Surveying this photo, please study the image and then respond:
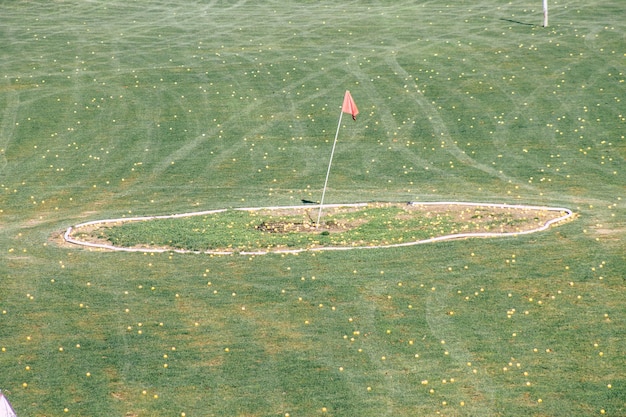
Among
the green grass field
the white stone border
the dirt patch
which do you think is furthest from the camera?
the dirt patch

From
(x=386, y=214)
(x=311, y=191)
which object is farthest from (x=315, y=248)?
(x=311, y=191)

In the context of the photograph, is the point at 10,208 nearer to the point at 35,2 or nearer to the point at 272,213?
the point at 272,213

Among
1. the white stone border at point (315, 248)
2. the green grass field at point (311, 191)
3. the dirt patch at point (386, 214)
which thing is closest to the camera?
the green grass field at point (311, 191)

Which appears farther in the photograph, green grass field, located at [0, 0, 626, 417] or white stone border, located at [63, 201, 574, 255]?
white stone border, located at [63, 201, 574, 255]

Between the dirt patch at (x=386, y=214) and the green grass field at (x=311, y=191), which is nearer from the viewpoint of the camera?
the green grass field at (x=311, y=191)

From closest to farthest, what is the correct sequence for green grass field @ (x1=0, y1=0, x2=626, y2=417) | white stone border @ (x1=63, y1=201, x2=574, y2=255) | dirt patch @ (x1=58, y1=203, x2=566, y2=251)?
green grass field @ (x1=0, y1=0, x2=626, y2=417) < white stone border @ (x1=63, y1=201, x2=574, y2=255) < dirt patch @ (x1=58, y1=203, x2=566, y2=251)

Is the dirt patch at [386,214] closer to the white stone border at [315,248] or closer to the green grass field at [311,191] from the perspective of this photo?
the white stone border at [315,248]

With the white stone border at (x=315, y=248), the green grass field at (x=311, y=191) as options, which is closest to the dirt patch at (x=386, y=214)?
the white stone border at (x=315, y=248)

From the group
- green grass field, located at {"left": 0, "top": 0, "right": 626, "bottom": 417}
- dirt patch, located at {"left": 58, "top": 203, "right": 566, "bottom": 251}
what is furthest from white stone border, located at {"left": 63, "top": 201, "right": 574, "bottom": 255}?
green grass field, located at {"left": 0, "top": 0, "right": 626, "bottom": 417}

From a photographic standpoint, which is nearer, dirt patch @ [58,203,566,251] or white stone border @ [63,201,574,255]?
white stone border @ [63,201,574,255]

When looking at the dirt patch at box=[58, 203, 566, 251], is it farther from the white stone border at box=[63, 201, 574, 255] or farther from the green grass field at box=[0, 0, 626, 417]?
the green grass field at box=[0, 0, 626, 417]
